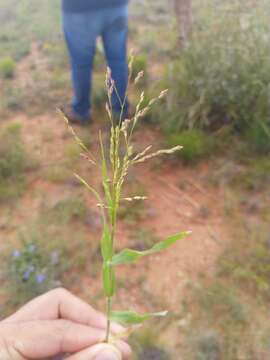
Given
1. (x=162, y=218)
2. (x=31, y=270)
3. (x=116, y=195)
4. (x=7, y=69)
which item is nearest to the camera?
(x=116, y=195)

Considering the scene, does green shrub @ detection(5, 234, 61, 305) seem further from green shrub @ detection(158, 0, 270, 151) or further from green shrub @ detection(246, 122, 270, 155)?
green shrub @ detection(246, 122, 270, 155)

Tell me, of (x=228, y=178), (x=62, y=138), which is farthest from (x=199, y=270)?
(x=62, y=138)

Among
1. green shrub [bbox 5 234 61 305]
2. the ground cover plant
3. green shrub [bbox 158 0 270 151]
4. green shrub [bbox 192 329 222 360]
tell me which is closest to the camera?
the ground cover plant

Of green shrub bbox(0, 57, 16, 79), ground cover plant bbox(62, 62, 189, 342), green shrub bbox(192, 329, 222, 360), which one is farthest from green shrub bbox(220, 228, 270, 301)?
green shrub bbox(0, 57, 16, 79)

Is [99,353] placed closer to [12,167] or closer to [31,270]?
[31,270]

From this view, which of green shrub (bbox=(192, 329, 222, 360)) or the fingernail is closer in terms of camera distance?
the fingernail

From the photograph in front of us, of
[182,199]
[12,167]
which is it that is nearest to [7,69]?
[12,167]
